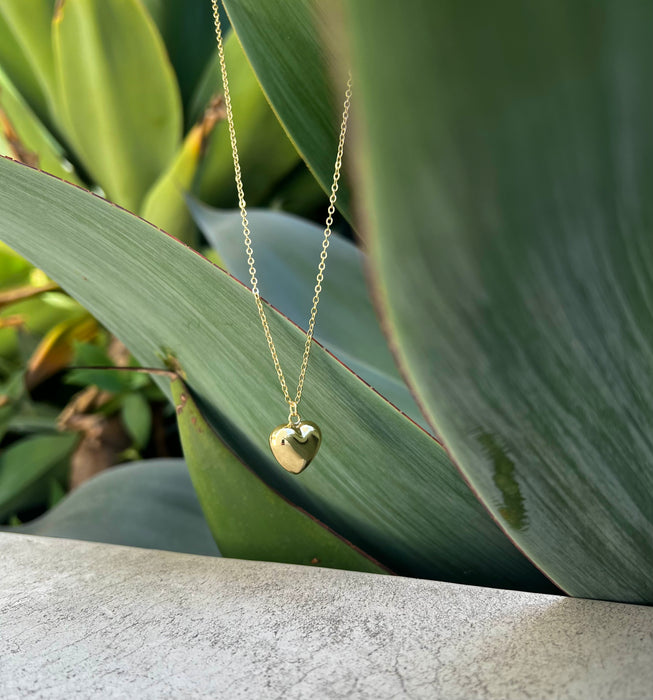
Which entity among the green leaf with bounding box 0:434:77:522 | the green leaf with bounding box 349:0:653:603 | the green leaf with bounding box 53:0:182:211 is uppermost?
the green leaf with bounding box 53:0:182:211

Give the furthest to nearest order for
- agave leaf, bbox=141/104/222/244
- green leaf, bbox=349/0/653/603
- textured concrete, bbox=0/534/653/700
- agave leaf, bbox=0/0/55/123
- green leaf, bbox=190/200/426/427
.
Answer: agave leaf, bbox=0/0/55/123
agave leaf, bbox=141/104/222/244
green leaf, bbox=190/200/426/427
textured concrete, bbox=0/534/653/700
green leaf, bbox=349/0/653/603

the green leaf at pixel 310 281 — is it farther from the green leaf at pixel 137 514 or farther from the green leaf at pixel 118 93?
the green leaf at pixel 118 93

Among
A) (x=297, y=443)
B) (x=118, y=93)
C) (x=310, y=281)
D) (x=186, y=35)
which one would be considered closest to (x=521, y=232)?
(x=297, y=443)

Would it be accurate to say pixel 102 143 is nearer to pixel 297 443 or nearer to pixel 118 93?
pixel 118 93

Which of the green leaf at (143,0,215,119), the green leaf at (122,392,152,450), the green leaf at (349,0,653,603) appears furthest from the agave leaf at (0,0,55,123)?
the green leaf at (349,0,653,603)

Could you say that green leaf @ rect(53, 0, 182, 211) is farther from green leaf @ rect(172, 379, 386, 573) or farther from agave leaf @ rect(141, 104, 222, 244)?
green leaf @ rect(172, 379, 386, 573)

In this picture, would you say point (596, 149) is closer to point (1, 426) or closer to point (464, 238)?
point (464, 238)
